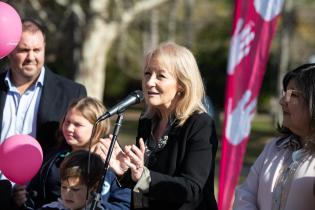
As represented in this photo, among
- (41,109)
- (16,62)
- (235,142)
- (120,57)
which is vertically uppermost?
(16,62)

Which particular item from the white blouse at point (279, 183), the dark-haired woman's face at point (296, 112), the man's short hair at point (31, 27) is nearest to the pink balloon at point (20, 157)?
the man's short hair at point (31, 27)

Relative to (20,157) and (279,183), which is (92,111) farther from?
(279,183)

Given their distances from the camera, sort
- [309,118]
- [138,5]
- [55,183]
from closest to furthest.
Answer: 1. [309,118]
2. [55,183]
3. [138,5]

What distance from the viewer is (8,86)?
4871mm

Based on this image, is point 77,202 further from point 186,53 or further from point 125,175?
point 186,53

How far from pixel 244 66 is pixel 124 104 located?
2.36 meters

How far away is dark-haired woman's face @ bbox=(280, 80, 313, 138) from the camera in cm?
357

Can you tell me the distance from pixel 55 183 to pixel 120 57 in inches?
1141

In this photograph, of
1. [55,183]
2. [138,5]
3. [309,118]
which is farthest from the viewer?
[138,5]

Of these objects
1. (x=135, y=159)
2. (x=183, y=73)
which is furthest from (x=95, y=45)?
(x=135, y=159)

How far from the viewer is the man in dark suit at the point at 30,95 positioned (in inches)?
188

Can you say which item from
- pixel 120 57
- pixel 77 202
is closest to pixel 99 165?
pixel 77 202

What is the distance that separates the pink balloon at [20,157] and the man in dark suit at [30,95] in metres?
0.30

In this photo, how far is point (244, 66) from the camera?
5.79 metres
